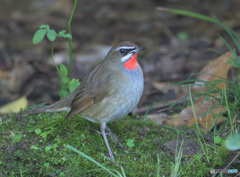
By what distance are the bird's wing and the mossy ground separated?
0.97ft

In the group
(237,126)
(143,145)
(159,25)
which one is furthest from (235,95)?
(159,25)

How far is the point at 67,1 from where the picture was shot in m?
13.8

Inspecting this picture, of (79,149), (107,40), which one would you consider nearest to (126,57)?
(79,149)

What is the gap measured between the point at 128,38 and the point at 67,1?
3453 millimetres

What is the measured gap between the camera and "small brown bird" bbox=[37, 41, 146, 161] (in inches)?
206

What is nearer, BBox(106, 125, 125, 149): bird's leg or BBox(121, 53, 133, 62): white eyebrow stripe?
BBox(106, 125, 125, 149): bird's leg

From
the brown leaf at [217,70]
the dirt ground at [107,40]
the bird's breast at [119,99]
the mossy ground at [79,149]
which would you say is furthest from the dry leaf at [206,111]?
the dirt ground at [107,40]

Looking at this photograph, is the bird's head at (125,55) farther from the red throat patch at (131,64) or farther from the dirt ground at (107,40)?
the dirt ground at (107,40)

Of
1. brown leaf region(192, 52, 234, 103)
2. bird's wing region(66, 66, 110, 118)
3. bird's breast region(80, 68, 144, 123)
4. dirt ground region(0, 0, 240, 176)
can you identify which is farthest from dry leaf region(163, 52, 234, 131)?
bird's wing region(66, 66, 110, 118)

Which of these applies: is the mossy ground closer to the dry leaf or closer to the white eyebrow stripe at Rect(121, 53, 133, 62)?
the dry leaf

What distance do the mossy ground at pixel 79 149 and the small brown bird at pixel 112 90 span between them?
23cm

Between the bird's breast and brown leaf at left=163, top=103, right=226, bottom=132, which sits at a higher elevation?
the bird's breast

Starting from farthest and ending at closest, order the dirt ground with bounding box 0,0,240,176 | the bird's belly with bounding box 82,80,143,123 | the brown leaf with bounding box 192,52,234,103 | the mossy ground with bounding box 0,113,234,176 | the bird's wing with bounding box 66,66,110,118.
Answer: the dirt ground with bounding box 0,0,240,176 → the brown leaf with bounding box 192,52,234,103 → the bird's wing with bounding box 66,66,110,118 → the bird's belly with bounding box 82,80,143,123 → the mossy ground with bounding box 0,113,234,176

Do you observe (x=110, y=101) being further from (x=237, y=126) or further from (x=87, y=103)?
(x=237, y=126)
